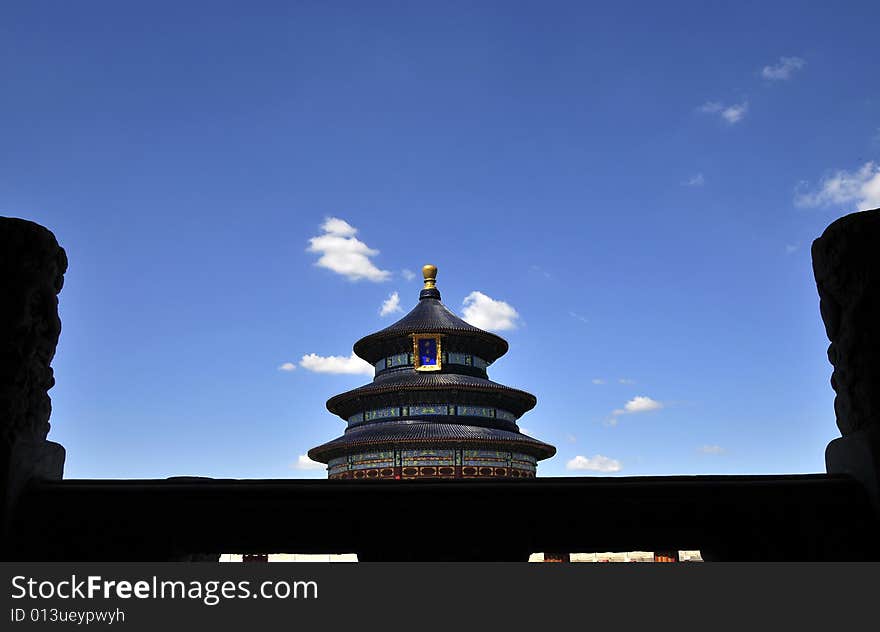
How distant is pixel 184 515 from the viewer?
11.9 ft

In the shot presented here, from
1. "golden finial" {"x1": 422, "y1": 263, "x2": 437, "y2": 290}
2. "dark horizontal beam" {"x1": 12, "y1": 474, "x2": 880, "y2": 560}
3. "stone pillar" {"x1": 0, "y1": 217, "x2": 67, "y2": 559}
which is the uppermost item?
"golden finial" {"x1": 422, "y1": 263, "x2": 437, "y2": 290}

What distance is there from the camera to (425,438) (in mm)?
23766


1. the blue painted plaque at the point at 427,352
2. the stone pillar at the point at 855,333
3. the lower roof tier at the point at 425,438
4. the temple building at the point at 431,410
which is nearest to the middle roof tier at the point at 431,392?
the temple building at the point at 431,410

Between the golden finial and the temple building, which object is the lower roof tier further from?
the golden finial

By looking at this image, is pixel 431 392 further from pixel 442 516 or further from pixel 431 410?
pixel 442 516

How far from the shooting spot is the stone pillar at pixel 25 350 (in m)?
3.46

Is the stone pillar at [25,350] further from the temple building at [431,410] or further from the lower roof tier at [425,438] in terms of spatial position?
the lower roof tier at [425,438]

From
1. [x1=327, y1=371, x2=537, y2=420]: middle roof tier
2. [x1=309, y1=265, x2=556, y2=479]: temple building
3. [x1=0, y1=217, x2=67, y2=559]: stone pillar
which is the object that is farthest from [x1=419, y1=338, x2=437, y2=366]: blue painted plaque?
[x1=0, y1=217, x2=67, y2=559]: stone pillar

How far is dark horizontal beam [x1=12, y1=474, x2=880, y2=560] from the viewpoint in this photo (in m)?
3.61

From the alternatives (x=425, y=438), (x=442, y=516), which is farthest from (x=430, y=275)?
(x=442, y=516)

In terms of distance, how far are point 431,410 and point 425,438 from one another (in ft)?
Result: 7.65

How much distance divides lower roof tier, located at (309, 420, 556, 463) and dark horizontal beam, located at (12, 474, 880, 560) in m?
20.4

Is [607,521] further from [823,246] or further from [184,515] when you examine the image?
[184,515]

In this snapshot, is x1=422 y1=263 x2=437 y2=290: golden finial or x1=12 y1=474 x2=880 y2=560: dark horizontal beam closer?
x1=12 y1=474 x2=880 y2=560: dark horizontal beam
